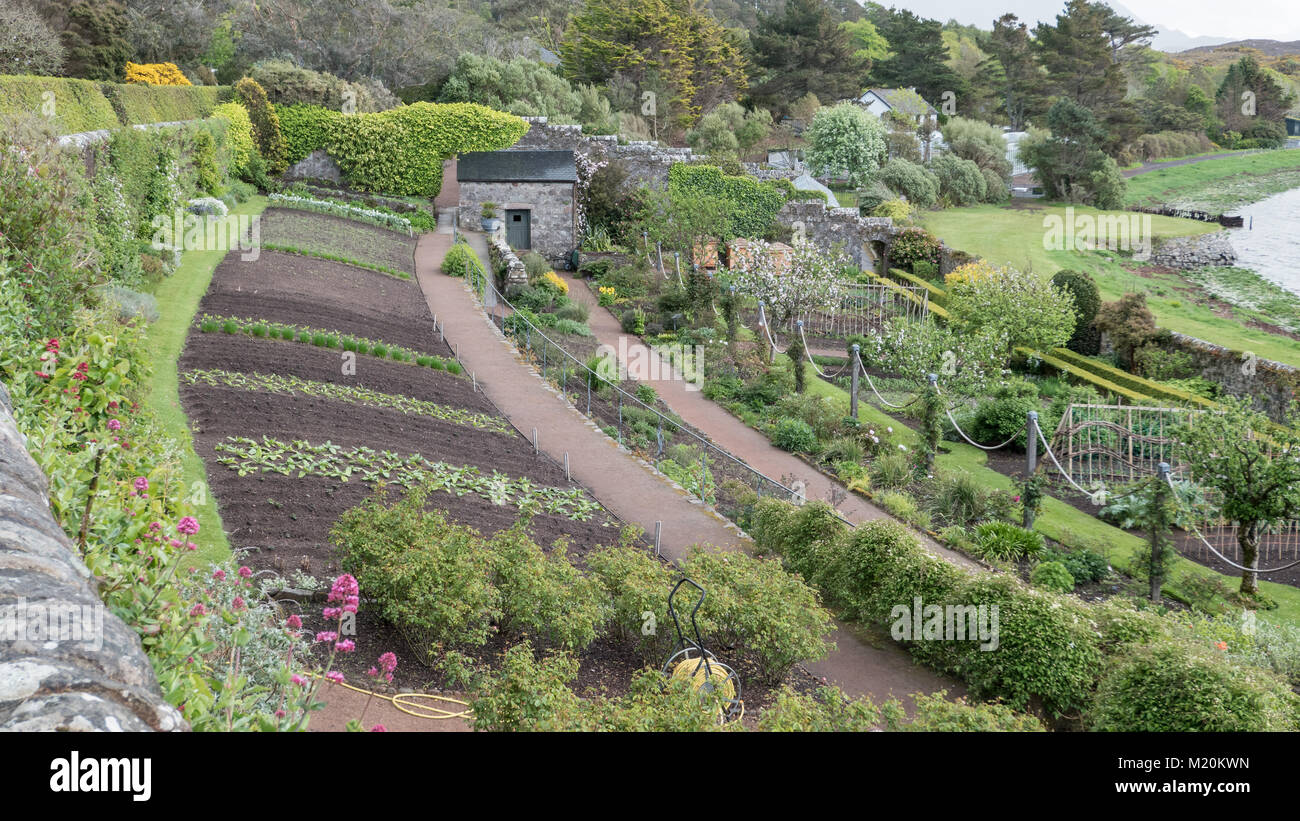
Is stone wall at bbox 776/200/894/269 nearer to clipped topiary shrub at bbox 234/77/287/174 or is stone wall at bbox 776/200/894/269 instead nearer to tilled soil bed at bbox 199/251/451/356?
clipped topiary shrub at bbox 234/77/287/174

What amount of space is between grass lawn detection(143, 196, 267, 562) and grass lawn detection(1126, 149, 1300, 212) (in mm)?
42088

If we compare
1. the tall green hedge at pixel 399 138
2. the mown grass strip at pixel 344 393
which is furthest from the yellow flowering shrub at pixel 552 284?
the tall green hedge at pixel 399 138

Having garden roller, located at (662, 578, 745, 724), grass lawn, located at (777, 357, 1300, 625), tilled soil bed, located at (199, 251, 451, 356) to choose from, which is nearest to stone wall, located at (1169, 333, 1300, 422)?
grass lawn, located at (777, 357, 1300, 625)

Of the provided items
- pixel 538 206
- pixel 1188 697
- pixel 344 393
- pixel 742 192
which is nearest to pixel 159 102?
pixel 538 206

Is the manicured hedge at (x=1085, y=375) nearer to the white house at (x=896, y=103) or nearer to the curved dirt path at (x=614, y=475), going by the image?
the curved dirt path at (x=614, y=475)

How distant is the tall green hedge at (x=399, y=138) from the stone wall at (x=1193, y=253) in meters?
24.3

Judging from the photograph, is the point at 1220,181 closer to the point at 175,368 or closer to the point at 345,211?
the point at 345,211

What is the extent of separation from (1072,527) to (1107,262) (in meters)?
24.2

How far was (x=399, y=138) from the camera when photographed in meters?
34.5

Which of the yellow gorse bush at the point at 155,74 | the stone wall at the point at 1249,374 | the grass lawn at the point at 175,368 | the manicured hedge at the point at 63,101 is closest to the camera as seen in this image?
the grass lawn at the point at 175,368

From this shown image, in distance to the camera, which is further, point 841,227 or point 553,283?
point 841,227

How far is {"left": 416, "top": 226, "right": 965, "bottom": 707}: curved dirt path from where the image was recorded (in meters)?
9.44

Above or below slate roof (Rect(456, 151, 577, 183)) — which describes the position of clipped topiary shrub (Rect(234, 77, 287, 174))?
above

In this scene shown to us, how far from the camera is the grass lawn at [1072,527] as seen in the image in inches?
Answer: 517
